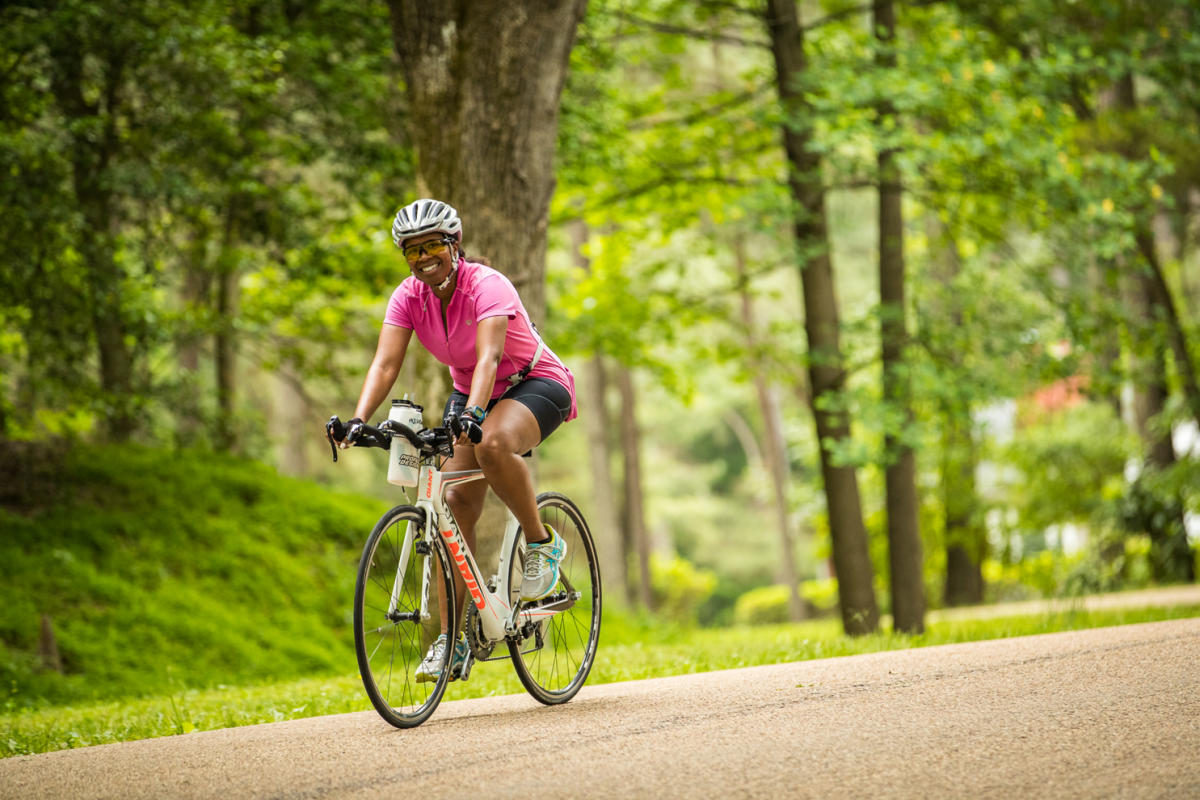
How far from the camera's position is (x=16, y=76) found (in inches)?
416

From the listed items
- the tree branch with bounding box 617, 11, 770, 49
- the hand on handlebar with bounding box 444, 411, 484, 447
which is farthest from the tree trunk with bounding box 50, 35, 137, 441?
the hand on handlebar with bounding box 444, 411, 484, 447

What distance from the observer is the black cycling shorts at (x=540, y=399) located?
17.9 ft

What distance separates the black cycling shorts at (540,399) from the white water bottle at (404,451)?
27 centimetres

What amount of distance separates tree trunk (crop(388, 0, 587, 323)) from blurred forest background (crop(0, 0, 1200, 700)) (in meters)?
0.02

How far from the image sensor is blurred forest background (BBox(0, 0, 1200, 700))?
1032cm

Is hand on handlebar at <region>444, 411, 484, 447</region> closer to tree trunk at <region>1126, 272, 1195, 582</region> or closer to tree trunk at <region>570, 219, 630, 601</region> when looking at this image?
tree trunk at <region>1126, 272, 1195, 582</region>

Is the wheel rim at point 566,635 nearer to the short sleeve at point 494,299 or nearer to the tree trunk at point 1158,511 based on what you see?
the short sleeve at point 494,299

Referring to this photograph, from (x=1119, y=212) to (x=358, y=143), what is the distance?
302 inches

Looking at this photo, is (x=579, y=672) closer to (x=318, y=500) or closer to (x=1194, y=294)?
(x=318, y=500)

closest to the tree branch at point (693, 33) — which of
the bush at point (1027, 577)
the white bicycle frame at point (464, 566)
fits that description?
the white bicycle frame at point (464, 566)

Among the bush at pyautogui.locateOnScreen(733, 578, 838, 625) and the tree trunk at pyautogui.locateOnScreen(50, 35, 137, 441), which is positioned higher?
the tree trunk at pyautogui.locateOnScreen(50, 35, 137, 441)

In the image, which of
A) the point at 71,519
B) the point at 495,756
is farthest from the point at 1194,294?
the point at 495,756

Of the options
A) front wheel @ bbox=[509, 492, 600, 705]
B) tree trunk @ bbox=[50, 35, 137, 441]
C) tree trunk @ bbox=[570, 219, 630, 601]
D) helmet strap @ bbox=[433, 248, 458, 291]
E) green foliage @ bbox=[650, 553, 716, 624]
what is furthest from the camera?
green foliage @ bbox=[650, 553, 716, 624]

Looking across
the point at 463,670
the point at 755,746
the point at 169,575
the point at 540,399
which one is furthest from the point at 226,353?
the point at 755,746
